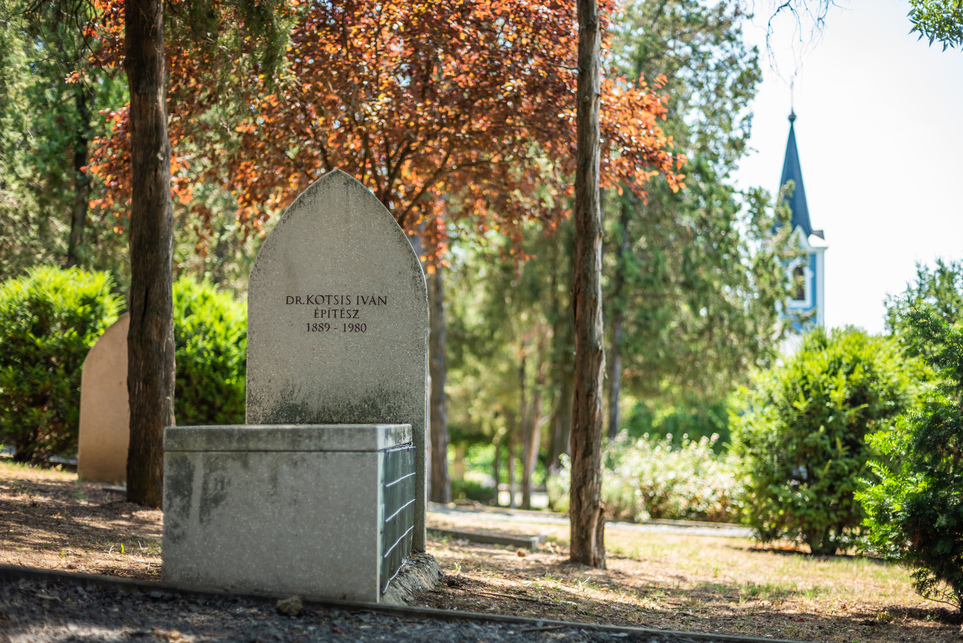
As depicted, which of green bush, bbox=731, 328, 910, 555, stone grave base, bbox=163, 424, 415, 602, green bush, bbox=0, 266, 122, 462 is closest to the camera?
stone grave base, bbox=163, 424, 415, 602

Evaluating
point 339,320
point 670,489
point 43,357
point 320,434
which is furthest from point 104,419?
point 670,489

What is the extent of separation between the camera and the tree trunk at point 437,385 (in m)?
17.6

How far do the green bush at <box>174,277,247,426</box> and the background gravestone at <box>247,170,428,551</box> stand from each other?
5.99m

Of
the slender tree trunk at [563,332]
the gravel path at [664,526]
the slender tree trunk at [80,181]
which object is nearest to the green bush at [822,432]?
the gravel path at [664,526]

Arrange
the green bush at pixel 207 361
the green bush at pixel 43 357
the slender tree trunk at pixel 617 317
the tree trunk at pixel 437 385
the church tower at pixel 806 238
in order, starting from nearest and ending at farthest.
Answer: the green bush at pixel 43 357
the green bush at pixel 207 361
the tree trunk at pixel 437 385
the slender tree trunk at pixel 617 317
the church tower at pixel 806 238

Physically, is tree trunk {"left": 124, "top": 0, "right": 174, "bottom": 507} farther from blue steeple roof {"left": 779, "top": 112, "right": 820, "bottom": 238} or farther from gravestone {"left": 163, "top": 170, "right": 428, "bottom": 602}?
blue steeple roof {"left": 779, "top": 112, "right": 820, "bottom": 238}

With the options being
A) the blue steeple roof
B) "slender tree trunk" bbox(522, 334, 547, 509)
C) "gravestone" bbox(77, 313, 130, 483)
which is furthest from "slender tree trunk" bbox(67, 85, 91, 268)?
the blue steeple roof

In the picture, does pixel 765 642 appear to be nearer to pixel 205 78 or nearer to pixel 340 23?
pixel 340 23

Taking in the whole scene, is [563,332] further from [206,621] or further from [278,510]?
[206,621]

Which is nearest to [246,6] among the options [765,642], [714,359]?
[765,642]

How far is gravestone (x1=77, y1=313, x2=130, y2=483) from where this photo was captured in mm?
10227

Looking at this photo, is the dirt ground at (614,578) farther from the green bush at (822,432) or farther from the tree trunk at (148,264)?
the green bush at (822,432)

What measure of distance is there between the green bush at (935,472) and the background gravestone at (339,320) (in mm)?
3749

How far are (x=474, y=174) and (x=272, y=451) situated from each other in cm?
633
